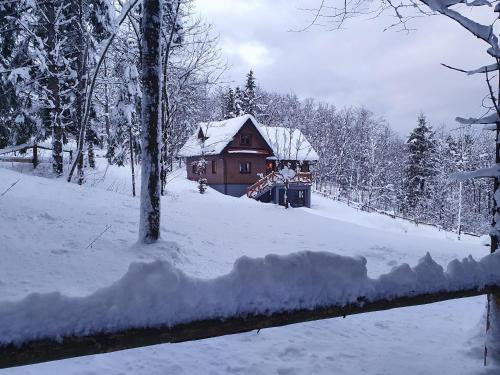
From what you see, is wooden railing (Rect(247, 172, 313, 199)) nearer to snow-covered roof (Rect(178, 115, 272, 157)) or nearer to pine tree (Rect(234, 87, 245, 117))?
snow-covered roof (Rect(178, 115, 272, 157))

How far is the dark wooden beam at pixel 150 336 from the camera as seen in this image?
5.43 ft

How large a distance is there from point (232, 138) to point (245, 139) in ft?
7.05

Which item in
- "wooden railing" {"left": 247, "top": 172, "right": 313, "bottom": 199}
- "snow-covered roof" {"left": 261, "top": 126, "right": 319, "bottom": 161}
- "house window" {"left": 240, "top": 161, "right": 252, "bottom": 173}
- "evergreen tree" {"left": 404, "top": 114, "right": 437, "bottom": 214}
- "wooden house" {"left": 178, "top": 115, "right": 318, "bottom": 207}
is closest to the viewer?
"wooden railing" {"left": 247, "top": 172, "right": 313, "bottom": 199}

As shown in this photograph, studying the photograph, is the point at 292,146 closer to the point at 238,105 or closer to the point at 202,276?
the point at 238,105

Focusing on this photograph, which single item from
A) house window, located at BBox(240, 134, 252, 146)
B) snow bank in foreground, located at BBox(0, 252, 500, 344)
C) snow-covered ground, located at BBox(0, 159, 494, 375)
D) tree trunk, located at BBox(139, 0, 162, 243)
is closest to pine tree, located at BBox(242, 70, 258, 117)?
house window, located at BBox(240, 134, 252, 146)

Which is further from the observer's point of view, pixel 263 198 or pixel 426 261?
pixel 263 198

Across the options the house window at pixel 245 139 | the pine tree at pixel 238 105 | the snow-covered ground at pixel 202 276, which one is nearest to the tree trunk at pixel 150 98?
the snow-covered ground at pixel 202 276

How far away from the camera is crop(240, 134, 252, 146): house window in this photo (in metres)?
34.8

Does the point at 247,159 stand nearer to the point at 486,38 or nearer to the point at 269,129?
the point at 269,129

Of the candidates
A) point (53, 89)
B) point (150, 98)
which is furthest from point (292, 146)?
point (150, 98)

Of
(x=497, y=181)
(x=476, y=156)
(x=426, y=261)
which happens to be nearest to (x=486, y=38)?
(x=497, y=181)

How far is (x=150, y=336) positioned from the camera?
1.94 m

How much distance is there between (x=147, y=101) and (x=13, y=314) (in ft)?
20.6

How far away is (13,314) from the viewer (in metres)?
1.63
